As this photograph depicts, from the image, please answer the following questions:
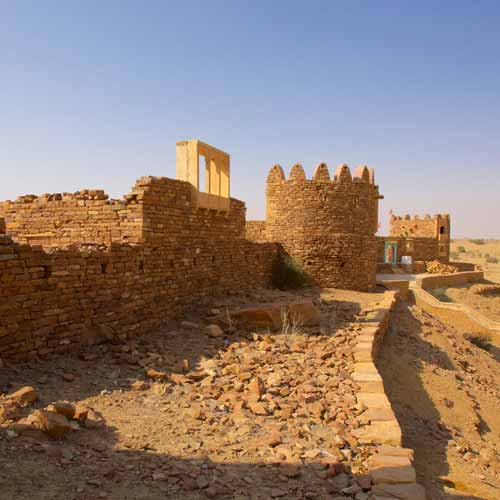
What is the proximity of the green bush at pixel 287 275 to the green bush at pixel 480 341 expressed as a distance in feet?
19.4

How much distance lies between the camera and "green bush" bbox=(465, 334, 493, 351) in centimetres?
1521

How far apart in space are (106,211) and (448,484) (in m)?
6.51

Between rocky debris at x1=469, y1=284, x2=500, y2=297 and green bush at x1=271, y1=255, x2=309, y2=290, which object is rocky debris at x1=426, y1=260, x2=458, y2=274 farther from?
green bush at x1=271, y1=255, x2=309, y2=290

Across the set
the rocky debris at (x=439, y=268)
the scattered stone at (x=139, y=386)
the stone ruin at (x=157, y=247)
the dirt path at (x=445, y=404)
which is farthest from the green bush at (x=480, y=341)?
the scattered stone at (x=139, y=386)

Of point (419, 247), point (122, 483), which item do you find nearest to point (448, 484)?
point (122, 483)

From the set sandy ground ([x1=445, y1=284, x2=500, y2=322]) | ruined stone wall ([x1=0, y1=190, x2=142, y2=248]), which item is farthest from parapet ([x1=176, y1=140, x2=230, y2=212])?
sandy ground ([x1=445, y1=284, x2=500, y2=322])

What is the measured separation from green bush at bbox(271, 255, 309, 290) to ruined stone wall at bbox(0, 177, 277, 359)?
9.01ft

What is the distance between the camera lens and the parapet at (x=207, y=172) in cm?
924

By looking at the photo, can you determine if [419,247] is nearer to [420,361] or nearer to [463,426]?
[420,361]

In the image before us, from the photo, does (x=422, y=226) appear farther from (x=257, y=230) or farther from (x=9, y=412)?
(x=9, y=412)

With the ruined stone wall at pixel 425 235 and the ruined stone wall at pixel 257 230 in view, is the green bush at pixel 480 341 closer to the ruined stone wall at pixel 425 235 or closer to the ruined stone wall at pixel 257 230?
the ruined stone wall at pixel 257 230

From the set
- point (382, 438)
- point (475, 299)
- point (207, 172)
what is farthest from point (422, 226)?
point (382, 438)

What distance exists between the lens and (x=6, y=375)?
5086 millimetres

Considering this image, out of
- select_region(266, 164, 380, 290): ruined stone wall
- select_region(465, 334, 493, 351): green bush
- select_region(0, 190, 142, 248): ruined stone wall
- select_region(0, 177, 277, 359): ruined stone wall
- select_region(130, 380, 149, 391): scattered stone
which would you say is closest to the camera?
select_region(130, 380, 149, 391): scattered stone
